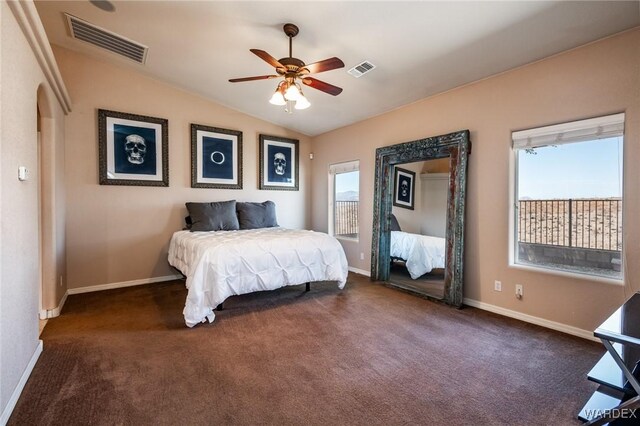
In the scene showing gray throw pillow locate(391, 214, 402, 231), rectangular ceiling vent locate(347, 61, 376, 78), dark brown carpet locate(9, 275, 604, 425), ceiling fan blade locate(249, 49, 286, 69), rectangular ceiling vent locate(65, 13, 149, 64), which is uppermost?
rectangular ceiling vent locate(65, 13, 149, 64)

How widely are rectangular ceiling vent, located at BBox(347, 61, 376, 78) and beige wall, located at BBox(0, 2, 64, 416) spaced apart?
2.80 m

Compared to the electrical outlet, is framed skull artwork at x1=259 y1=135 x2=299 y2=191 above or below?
above

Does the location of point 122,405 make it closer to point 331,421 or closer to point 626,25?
point 331,421

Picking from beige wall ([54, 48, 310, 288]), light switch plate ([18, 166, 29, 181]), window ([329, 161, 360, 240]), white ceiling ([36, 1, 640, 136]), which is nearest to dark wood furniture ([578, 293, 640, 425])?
white ceiling ([36, 1, 640, 136])

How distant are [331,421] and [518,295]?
245cm

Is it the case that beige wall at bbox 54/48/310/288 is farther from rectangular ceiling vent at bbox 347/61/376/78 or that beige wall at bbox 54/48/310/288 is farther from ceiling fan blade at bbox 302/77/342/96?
ceiling fan blade at bbox 302/77/342/96

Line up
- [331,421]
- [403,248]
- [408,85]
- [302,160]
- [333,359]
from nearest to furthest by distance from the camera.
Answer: [331,421], [333,359], [408,85], [403,248], [302,160]

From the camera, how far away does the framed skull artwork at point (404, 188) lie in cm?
416

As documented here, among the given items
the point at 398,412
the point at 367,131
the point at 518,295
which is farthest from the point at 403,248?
the point at 398,412

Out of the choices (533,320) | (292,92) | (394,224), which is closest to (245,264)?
(292,92)

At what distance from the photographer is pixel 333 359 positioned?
2293mm

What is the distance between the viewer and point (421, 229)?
405cm

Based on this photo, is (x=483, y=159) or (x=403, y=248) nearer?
(x=483, y=159)

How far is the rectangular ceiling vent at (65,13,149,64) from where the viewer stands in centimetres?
327
